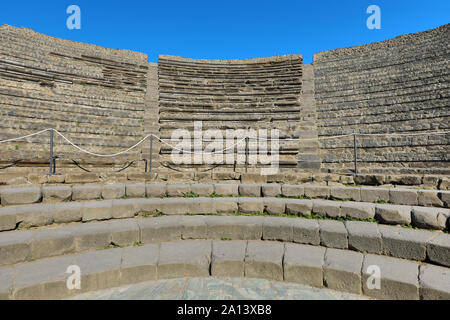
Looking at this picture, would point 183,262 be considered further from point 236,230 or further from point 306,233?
point 306,233

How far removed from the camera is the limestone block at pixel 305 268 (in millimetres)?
2863

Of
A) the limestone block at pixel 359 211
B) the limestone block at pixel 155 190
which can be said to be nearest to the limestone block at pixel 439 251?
the limestone block at pixel 359 211

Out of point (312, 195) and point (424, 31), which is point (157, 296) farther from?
point (424, 31)

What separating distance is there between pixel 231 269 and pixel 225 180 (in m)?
2.44

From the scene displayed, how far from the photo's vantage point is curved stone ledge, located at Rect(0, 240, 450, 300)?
8.26ft

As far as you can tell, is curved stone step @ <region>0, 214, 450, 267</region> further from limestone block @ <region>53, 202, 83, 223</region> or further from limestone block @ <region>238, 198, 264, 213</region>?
limestone block @ <region>238, 198, 264, 213</region>

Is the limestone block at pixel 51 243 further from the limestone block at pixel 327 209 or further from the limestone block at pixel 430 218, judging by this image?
the limestone block at pixel 430 218

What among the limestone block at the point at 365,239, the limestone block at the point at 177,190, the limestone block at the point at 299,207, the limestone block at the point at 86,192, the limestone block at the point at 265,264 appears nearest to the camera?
the limestone block at the point at 265,264

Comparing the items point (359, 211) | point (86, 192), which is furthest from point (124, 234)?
point (359, 211)

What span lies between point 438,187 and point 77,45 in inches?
563

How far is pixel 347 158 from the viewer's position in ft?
23.7

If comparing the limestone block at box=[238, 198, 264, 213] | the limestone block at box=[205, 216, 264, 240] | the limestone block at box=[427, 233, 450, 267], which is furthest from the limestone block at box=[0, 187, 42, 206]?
the limestone block at box=[427, 233, 450, 267]

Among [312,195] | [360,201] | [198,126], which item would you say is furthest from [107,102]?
[360,201]

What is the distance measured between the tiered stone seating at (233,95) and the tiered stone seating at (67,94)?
3.69 feet
